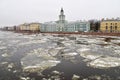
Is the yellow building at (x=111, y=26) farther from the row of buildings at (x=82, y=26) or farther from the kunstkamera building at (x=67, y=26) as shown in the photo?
the kunstkamera building at (x=67, y=26)

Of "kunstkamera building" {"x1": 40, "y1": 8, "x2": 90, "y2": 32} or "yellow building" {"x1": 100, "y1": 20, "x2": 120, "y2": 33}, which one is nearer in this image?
"yellow building" {"x1": 100, "y1": 20, "x2": 120, "y2": 33}

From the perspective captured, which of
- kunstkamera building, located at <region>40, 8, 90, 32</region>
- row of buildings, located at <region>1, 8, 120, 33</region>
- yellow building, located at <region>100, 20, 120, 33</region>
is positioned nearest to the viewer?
yellow building, located at <region>100, 20, 120, 33</region>

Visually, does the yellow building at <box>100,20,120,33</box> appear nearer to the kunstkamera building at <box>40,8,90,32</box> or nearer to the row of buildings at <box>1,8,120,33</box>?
the row of buildings at <box>1,8,120,33</box>

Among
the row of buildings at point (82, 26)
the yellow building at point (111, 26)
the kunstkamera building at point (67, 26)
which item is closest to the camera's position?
the yellow building at point (111, 26)

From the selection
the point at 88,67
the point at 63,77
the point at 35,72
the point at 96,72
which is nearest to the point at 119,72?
the point at 96,72

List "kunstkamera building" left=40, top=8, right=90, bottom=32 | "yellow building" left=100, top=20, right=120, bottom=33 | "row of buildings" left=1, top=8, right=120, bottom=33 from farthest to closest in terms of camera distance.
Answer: "kunstkamera building" left=40, top=8, right=90, bottom=32
"row of buildings" left=1, top=8, right=120, bottom=33
"yellow building" left=100, top=20, right=120, bottom=33

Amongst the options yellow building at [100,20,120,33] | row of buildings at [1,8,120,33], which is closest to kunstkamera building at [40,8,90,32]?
row of buildings at [1,8,120,33]

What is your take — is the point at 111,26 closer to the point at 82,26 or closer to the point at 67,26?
the point at 82,26

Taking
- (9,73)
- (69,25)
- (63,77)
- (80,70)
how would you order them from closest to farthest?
(63,77)
(9,73)
(80,70)
(69,25)

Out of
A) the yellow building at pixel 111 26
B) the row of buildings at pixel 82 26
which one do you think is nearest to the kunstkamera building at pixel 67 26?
the row of buildings at pixel 82 26

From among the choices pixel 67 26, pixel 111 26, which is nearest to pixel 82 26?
pixel 67 26

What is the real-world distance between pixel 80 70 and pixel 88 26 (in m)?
78.6

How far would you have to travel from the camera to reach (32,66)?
1273 cm

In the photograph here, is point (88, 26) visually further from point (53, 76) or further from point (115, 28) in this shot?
point (53, 76)
